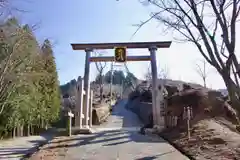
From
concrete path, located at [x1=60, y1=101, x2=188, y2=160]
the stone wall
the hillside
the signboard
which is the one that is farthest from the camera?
the stone wall

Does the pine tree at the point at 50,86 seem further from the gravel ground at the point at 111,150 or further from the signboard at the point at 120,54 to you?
the gravel ground at the point at 111,150

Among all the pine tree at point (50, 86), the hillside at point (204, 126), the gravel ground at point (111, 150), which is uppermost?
the pine tree at point (50, 86)

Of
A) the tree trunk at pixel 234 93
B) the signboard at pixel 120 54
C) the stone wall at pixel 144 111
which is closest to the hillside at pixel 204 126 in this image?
the tree trunk at pixel 234 93

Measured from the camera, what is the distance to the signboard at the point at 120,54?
16109 millimetres

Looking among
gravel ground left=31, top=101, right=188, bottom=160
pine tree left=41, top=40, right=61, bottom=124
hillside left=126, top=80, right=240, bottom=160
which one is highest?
pine tree left=41, top=40, right=61, bottom=124

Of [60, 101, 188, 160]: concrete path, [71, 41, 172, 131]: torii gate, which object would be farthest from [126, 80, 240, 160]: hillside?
[71, 41, 172, 131]: torii gate

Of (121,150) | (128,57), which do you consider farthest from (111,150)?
(128,57)

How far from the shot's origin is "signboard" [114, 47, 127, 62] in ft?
52.9

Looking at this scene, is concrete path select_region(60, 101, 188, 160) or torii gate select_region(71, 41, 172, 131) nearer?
concrete path select_region(60, 101, 188, 160)

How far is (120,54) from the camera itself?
1611 centimetres

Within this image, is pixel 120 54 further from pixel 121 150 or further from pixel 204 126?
pixel 121 150

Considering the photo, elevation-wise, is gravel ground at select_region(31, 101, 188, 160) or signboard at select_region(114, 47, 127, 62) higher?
signboard at select_region(114, 47, 127, 62)

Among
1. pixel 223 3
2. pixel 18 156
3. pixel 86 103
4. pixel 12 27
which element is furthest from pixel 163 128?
pixel 223 3

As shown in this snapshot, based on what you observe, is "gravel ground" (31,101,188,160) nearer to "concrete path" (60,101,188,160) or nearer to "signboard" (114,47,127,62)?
"concrete path" (60,101,188,160)
